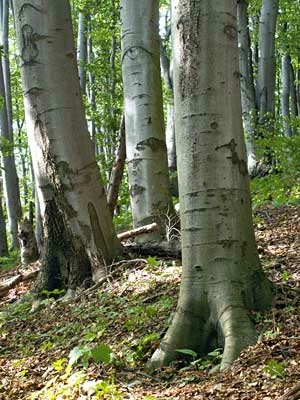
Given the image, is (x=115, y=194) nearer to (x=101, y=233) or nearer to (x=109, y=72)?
(x=101, y=233)

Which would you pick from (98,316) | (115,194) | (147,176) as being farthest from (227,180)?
(115,194)

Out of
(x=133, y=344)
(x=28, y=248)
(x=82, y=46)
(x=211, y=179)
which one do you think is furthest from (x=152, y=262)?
(x=82, y=46)

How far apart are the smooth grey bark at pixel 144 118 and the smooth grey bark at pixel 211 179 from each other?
2319mm

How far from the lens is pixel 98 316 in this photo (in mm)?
4406

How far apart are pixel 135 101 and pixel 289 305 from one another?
313cm

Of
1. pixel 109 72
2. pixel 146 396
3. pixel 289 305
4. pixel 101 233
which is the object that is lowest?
pixel 146 396

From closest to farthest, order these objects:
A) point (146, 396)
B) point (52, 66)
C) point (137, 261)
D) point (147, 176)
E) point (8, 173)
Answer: point (146, 396), point (52, 66), point (137, 261), point (147, 176), point (8, 173)

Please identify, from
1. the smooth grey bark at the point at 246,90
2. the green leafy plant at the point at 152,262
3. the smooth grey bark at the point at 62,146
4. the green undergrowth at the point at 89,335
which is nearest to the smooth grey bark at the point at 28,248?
the green undergrowth at the point at 89,335

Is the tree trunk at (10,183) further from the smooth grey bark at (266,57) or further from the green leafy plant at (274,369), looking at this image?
the green leafy plant at (274,369)

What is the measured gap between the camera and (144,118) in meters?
5.87

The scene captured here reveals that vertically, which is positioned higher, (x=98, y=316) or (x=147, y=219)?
(x=147, y=219)

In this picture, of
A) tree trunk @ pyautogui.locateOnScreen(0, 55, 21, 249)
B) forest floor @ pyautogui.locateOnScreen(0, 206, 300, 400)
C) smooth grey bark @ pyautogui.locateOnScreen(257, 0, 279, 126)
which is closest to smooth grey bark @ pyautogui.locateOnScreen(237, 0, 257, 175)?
smooth grey bark @ pyautogui.locateOnScreen(257, 0, 279, 126)

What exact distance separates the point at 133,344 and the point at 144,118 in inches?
115

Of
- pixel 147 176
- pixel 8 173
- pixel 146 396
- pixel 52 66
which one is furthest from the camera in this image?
pixel 8 173
